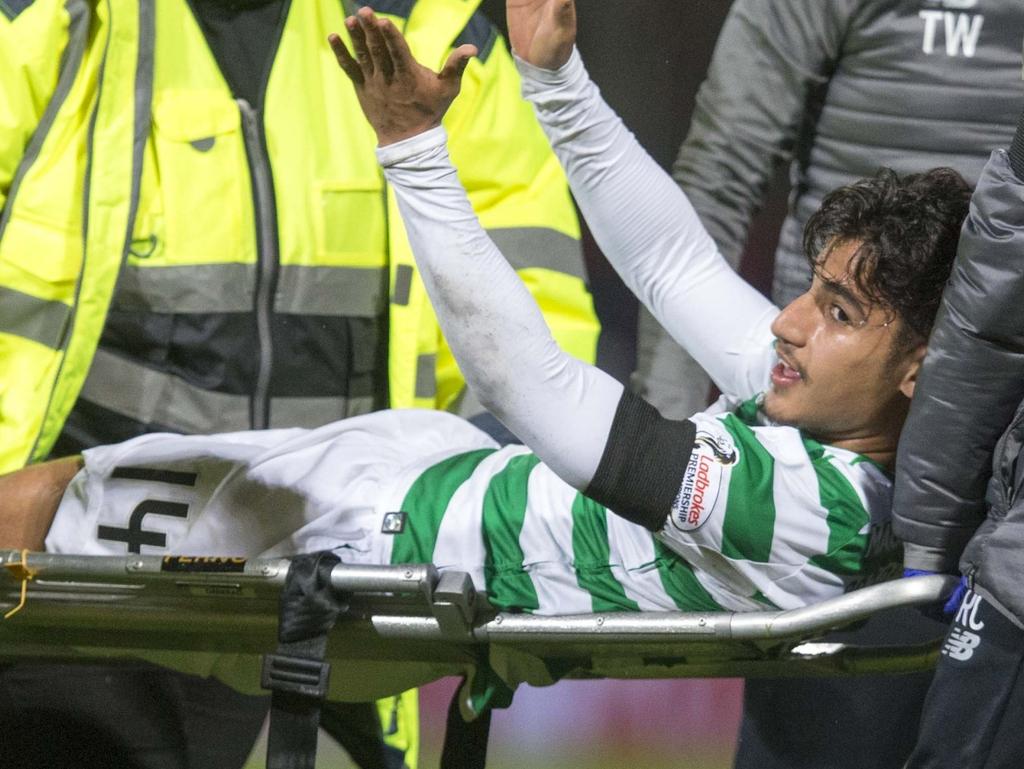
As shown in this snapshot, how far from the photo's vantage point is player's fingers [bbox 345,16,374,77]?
118 centimetres

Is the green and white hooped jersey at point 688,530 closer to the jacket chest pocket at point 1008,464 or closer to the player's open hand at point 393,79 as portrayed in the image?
the jacket chest pocket at point 1008,464

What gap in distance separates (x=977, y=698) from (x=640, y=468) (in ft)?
1.09

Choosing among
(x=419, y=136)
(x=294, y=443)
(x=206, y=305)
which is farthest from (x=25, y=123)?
(x=419, y=136)

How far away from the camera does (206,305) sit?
179 cm

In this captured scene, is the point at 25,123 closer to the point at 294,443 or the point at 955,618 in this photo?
the point at 294,443

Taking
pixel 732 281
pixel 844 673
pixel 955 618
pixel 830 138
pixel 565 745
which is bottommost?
pixel 565 745

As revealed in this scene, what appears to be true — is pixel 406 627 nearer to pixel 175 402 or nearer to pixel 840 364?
pixel 840 364

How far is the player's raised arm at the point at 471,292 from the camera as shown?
1.23m

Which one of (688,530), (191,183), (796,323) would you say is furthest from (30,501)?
(796,323)

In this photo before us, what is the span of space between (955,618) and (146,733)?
1062mm

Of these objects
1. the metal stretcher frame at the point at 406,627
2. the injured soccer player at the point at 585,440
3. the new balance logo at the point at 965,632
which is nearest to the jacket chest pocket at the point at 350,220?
the injured soccer player at the point at 585,440

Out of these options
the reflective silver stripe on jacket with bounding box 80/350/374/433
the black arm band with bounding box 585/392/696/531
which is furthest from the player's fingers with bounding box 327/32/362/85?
the reflective silver stripe on jacket with bounding box 80/350/374/433

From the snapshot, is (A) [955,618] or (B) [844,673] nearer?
(A) [955,618]

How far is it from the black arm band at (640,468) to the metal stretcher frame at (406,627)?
10 centimetres
